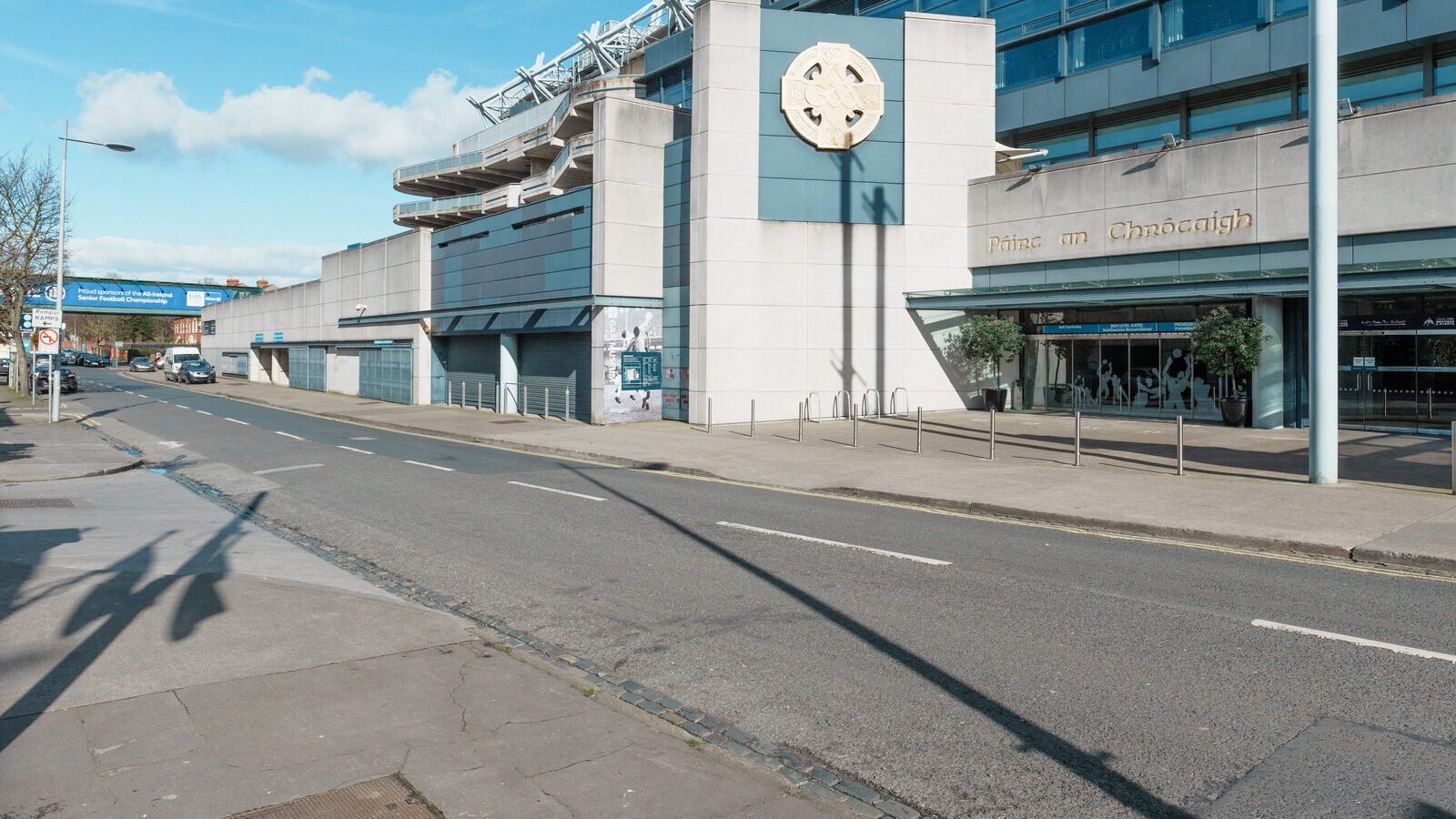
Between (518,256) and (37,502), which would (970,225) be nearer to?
(518,256)

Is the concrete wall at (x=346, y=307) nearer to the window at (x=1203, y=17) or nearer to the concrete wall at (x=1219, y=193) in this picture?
the concrete wall at (x=1219, y=193)

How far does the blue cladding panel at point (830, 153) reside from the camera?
27.2 meters

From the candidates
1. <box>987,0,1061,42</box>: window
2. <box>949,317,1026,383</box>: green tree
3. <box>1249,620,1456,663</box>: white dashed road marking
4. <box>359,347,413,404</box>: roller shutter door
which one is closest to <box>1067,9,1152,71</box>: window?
<box>987,0,1061,42</box>: window

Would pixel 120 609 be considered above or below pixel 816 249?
below

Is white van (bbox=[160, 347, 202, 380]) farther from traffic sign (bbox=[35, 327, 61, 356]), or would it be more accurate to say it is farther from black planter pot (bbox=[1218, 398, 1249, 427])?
black planter pot (bbox=[1218, 398, 1249, 427])

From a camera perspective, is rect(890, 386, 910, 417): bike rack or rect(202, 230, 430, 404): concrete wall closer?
rect(890, 386, 910, 417): bike rack

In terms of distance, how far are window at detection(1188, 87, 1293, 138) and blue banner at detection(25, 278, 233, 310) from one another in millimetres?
68581

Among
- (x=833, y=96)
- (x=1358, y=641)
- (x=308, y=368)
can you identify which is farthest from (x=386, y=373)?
(x=1358, y=641)

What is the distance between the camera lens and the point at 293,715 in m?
5.36

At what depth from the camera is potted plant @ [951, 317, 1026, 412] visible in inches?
1072

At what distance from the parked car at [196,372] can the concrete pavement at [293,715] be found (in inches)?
2291

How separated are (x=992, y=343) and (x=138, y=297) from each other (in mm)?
68768

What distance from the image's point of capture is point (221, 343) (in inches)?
2876

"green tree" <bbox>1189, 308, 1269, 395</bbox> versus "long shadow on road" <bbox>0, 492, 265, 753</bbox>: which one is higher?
"green tree" <bbox>1189, 308, 1269, 395</bbox>
